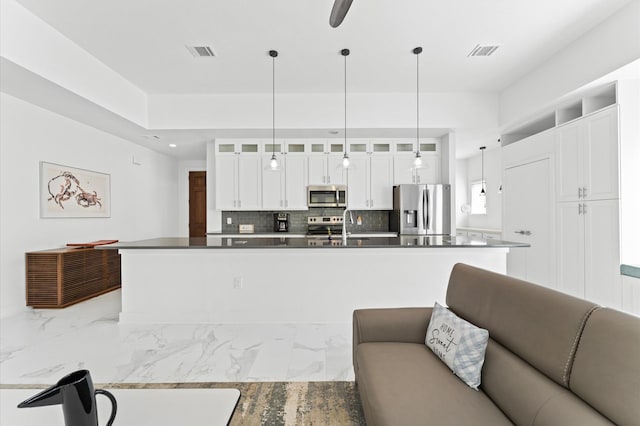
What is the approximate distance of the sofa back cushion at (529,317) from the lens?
111cm

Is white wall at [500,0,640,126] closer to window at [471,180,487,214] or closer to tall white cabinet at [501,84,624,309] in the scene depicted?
tall white cabinet at [501,84,624,309]

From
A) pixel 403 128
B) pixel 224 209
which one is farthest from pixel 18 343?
pixel 403 128

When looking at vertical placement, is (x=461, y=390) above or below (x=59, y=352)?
above

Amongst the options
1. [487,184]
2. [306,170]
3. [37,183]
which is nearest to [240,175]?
[306,170]

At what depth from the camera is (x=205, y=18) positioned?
2.95 metres

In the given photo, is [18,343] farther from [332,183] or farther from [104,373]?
[332,183]

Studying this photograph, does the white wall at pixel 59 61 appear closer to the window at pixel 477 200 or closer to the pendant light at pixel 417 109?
the pendant light at pixel 417 109

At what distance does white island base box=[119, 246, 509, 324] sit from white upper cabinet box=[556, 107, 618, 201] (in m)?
1.27

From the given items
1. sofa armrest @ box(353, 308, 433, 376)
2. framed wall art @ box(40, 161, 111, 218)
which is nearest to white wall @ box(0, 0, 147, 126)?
framed wall art @ box(40, 161, 111, 218)

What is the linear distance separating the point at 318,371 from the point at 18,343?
9.26ft

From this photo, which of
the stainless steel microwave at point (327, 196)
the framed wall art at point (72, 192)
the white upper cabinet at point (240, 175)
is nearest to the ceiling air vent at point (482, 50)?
the stainless steel microwave at point (327, 196)

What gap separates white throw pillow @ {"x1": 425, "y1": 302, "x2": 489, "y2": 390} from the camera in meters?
1.43

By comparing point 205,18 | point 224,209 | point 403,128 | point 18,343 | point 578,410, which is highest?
point 205,18

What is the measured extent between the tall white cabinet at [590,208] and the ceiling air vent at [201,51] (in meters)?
4.18
